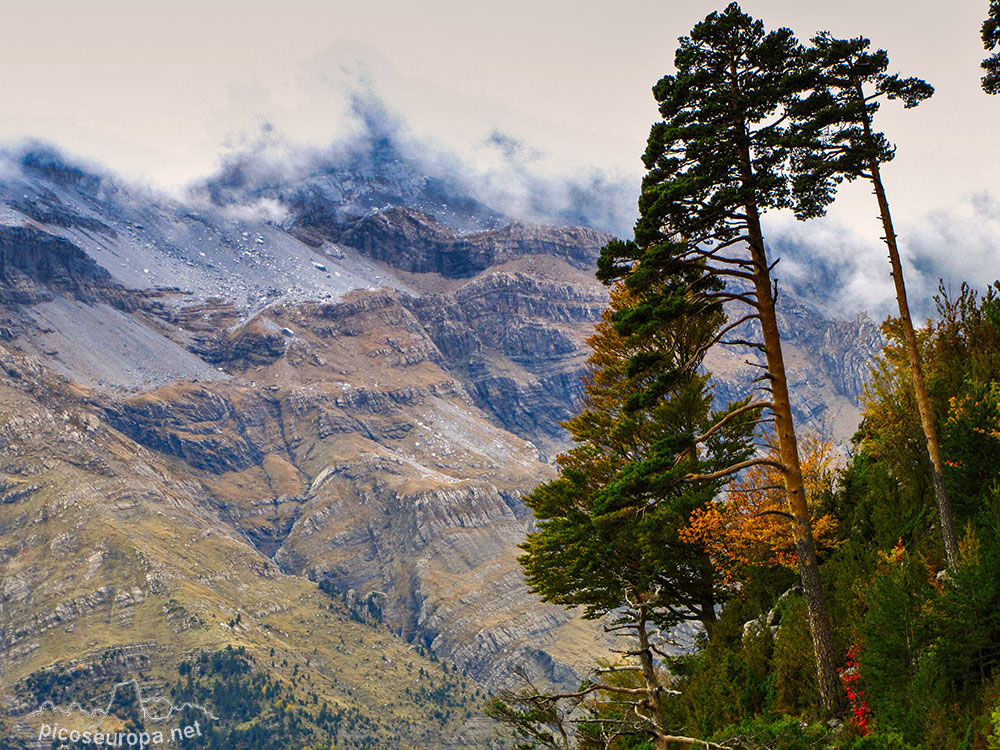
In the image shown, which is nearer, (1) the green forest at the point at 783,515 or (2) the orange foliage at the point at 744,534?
(1) the green forest at the point at 783,515

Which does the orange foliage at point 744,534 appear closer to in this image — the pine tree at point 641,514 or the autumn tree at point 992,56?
the pine tree at point 641,514

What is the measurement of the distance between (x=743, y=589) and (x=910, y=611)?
38.9ft

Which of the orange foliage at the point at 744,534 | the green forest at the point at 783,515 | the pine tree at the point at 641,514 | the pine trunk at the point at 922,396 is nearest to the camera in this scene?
the green forest at the point at 783,515

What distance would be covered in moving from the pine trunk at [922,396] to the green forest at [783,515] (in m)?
0.06

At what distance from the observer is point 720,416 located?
27.7 m

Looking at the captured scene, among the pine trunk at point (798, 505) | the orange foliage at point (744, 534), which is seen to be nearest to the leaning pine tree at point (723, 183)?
the pine trunk at point (798, 505)

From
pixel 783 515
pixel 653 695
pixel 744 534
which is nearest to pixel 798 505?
pixel 783 515

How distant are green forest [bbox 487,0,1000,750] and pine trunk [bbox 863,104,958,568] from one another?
61 mm

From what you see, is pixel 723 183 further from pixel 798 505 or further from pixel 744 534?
pixel 744 534

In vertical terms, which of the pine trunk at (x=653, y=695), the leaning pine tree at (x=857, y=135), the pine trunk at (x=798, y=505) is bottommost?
the pine trunk at (x=653, y=695)

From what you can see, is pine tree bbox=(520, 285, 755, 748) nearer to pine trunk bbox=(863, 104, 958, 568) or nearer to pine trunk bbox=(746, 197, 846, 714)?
pine trunk bbox=(746, 197, 846, 714)

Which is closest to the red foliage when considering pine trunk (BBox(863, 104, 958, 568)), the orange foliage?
pine trunk (BBox(863, 104, 958, 568))

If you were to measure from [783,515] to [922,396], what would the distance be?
428 centimetres

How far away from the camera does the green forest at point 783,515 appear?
16.6 metres
